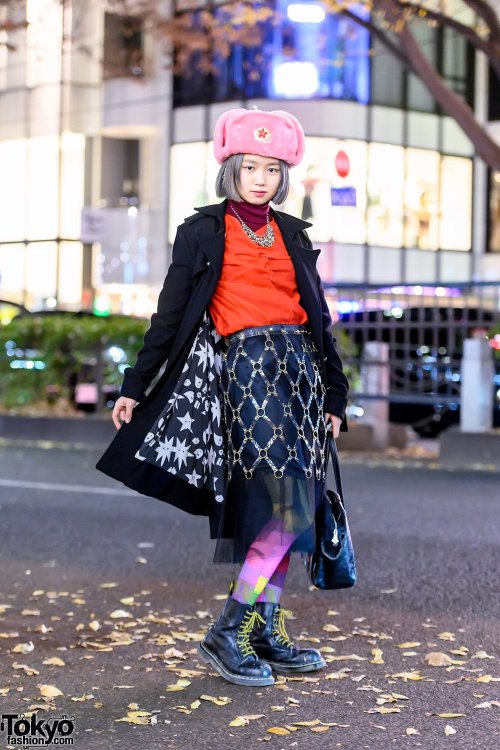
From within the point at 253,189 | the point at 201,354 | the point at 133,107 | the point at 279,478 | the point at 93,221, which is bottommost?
the point at 279,478

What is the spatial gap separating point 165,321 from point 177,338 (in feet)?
0.24

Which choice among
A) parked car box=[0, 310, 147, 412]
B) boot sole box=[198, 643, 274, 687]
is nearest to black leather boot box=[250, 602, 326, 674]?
boot sole box=[198, 643, 274, 687]

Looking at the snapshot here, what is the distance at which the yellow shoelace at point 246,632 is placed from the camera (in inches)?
185

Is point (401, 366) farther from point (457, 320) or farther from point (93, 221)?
point (93, 221)

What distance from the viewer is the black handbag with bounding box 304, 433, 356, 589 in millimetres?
4809

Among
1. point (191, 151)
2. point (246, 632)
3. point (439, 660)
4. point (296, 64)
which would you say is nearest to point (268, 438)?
point (246, 632)

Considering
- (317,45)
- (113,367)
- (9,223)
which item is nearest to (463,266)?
(317,45)

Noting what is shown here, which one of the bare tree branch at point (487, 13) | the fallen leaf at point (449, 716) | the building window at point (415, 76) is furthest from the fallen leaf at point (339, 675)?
the building window at point (415, 76)

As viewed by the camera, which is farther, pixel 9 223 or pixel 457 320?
pixel 9 223

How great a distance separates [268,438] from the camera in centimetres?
466

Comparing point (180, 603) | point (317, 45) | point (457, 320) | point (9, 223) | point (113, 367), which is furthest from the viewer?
point (9, 223)

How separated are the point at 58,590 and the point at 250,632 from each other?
1786 mm

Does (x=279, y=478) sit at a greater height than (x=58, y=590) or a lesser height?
greater

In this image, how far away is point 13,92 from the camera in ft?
136
